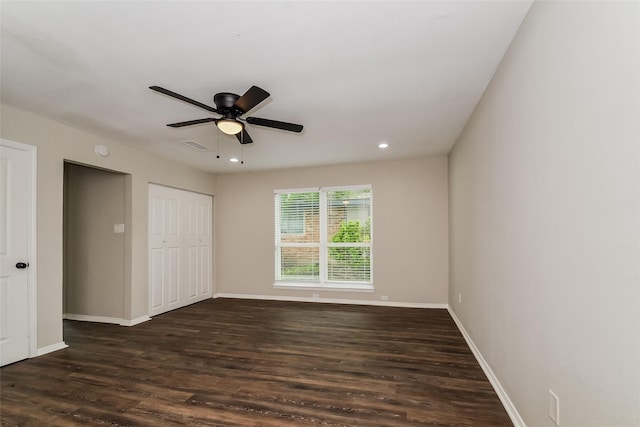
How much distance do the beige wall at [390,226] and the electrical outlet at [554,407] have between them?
11.8 feet

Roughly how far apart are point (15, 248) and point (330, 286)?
4191 mm

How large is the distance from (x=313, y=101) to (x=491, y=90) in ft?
4.92

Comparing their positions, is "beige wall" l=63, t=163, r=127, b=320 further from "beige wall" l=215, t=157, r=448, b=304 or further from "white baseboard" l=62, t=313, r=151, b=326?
"beige wall" l=215, t=157, r=448, b=304

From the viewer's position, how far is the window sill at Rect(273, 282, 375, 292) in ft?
17.5

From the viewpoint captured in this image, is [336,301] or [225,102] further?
[336,301]

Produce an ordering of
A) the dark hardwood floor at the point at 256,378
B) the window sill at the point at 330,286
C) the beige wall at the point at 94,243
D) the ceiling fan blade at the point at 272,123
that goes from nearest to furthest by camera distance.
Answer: the dark hardwood floor at the point at 256,378 < the ceiling fan blade at the point at 272,123 < the beige wall at the point at 94,243 < the window sill at the point at 330,286

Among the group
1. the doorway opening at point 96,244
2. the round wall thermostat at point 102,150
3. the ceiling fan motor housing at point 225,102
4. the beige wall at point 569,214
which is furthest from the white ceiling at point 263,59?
the doorway opening at point 96,244

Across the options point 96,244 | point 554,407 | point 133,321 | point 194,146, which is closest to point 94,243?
point 96,244

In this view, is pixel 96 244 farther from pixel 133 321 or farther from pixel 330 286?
pixel 330 286

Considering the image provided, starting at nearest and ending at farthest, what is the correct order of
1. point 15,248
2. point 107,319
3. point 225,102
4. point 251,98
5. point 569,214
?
point 569,214, point 251,98, point 225,102, point 15,248, point 107,319

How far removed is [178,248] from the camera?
5.21m

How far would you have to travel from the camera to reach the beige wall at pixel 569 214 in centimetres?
99

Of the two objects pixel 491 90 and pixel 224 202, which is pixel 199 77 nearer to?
pixel 491 90

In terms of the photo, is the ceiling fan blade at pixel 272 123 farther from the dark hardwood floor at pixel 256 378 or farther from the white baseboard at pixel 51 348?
the white baseboard at pixel 51 348
